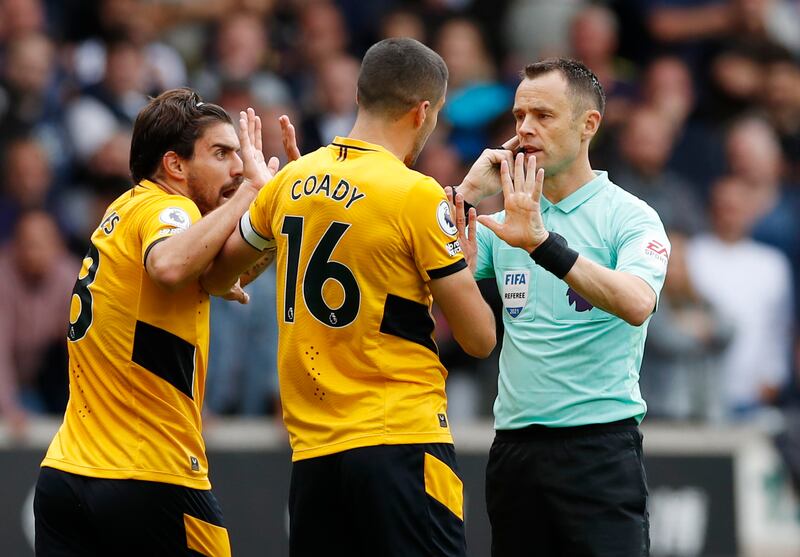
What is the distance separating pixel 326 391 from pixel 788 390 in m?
7.80

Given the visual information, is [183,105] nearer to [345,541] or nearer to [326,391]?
[326,391]

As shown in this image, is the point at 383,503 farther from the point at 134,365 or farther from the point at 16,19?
the point at 16,19

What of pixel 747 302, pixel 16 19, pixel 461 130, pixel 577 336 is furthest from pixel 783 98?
pixel 577 336

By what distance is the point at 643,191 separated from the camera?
12.2 metres

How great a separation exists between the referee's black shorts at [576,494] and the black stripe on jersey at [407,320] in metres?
0.84

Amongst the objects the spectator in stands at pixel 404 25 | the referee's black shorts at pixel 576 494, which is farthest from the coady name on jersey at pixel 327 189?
the spectator in stands at pixel 404 25

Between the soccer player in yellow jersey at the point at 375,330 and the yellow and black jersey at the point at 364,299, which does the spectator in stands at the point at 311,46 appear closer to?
the soccer player in yellow jersey at the point at 375,330

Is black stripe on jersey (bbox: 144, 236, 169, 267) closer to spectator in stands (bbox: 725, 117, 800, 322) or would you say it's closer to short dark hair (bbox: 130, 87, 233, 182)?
short dark hair (bbox: 130, 87, 233, 182)

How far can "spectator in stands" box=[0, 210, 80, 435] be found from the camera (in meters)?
10.8

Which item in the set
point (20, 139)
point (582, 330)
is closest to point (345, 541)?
point (582, 330)

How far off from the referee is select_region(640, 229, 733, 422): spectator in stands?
5.42m

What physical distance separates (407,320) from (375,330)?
0.14 m

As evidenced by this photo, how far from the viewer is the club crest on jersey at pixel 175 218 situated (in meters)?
5.58

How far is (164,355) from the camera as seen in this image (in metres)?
5.69
